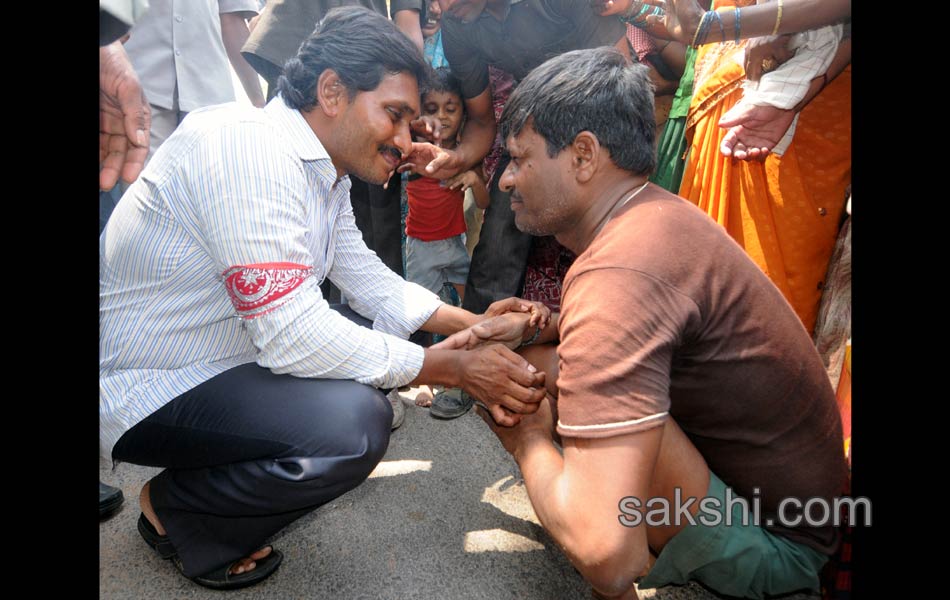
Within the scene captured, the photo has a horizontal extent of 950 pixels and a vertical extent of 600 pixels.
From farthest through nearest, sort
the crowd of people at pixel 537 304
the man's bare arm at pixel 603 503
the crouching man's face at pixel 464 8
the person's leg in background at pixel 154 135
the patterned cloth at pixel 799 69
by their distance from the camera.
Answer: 1. the crouching man's face at pixel 464 8
2. the person's leg in background at pixel 154 135
3. the patterned cloth at pixel 799 69
4. the crowd of people at pixel 537 304
5. the man's bare arm at pixel 603 503

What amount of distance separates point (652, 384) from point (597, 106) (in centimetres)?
79

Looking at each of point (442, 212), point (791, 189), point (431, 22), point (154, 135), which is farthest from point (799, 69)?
point (154, 135)

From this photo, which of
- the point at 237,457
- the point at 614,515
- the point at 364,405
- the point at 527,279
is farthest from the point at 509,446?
the point at 527,279

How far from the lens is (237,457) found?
1.79m

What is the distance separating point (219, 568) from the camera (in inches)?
74.0

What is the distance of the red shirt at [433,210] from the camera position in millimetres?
3465

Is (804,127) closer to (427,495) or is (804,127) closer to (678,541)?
(678,541)

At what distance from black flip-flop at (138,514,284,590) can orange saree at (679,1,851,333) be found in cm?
197

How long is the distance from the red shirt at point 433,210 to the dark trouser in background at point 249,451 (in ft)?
5.77

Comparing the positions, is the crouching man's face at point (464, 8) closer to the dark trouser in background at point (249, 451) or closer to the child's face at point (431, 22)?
the child's face at point (431, 22)

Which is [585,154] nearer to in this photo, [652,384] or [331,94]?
[652,384]

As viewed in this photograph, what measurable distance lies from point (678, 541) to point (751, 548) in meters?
0.17

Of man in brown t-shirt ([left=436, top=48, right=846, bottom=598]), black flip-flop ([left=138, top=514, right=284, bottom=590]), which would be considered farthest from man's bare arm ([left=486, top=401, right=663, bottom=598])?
black flip-flop ([left=138, top=514, right=284, bottom=590])

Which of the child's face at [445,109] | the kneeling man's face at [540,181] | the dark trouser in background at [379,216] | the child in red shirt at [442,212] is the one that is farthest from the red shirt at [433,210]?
the kneeling man's face at [540,181]
